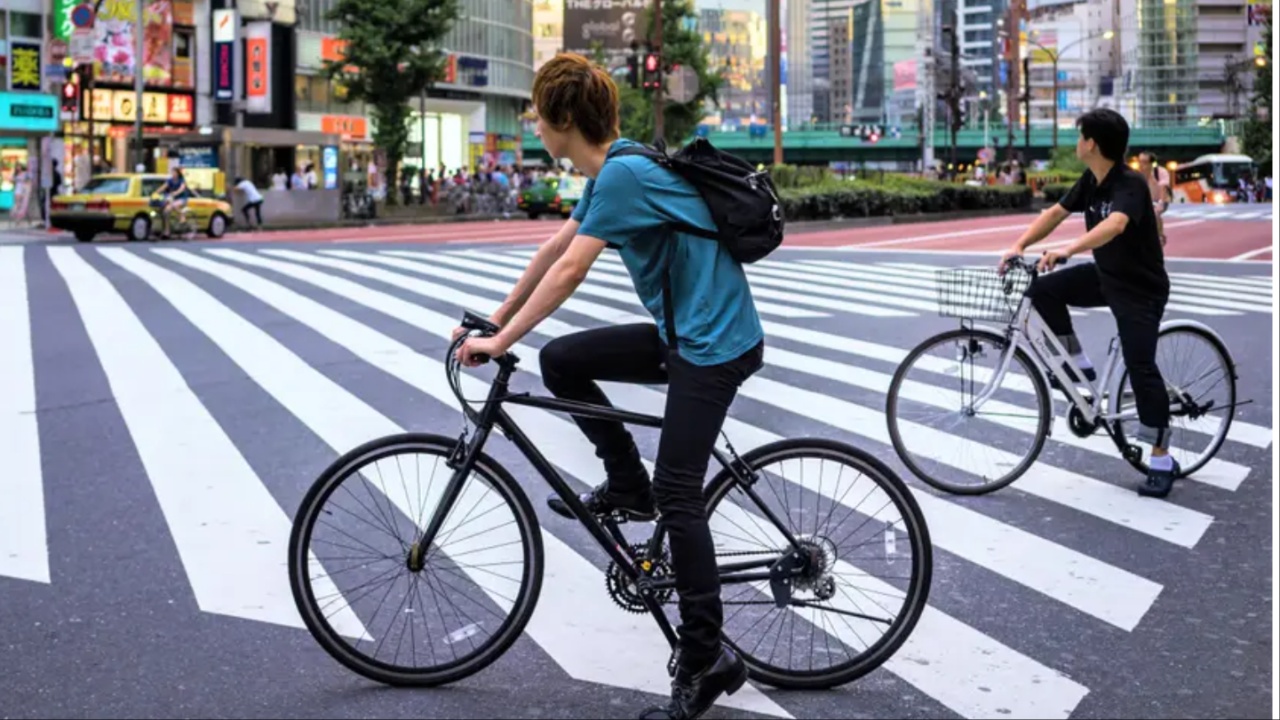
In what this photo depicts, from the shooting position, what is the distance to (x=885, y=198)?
39.7m

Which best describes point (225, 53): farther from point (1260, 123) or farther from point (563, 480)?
point (1260, 123)

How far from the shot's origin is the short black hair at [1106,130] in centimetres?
675

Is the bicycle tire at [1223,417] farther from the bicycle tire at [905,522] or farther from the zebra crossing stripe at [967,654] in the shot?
the bicycle tire at [905,522]

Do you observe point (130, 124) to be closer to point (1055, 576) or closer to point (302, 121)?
point (302, 121)

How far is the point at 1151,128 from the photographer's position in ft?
384

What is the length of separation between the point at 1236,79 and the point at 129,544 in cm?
11482

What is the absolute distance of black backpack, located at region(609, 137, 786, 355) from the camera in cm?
393

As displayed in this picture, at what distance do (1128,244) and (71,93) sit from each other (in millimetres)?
37443

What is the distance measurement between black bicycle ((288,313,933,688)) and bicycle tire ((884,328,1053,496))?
2.58 metres

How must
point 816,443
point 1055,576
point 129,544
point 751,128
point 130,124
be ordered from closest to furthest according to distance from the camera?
point 816,443 < point 1055,576 < point 129,544 < point 130,124 < point 751,128

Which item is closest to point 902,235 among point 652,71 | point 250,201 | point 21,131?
point 652,71

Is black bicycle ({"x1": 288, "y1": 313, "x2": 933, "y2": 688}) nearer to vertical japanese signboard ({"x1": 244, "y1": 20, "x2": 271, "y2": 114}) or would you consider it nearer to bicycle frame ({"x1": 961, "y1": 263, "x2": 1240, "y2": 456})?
bicycle frame ({"x1": 961, "y1": 263, "x2": 1240, "y2": 456})

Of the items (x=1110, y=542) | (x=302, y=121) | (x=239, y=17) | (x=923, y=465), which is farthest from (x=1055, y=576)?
(x=302, y=121)

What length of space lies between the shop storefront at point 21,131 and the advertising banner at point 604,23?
1221 inches
